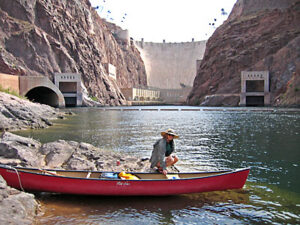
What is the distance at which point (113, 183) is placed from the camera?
982 cm

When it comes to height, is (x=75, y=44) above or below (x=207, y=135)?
above

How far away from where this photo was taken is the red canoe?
9.84 meters

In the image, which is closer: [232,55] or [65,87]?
[65,87]

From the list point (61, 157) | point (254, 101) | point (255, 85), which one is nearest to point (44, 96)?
point (254, 101)

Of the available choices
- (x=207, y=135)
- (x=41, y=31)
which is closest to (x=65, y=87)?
(x=41, y=31)

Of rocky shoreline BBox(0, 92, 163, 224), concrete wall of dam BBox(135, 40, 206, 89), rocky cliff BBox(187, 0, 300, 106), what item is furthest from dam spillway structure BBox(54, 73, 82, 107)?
concrete wall of dam BBox(135, 40, 206, 89)

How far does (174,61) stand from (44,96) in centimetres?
10765

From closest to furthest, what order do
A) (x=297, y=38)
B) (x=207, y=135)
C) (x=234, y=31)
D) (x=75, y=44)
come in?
(x=207, y=135) < (x=297, y=38) < (x=75, y=44) < (x=234, y=31)

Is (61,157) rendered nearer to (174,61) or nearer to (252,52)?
A: (252,52)

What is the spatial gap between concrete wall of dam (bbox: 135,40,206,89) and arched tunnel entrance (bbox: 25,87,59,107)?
9892 cm

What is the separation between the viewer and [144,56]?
163625mm

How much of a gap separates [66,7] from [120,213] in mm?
87865

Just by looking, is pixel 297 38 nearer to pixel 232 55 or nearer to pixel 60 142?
pixel 232 55

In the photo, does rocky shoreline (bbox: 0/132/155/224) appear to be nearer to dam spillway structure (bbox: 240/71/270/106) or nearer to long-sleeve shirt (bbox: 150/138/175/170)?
long-sleeve shirt (bbox: 150/138/175/170)
